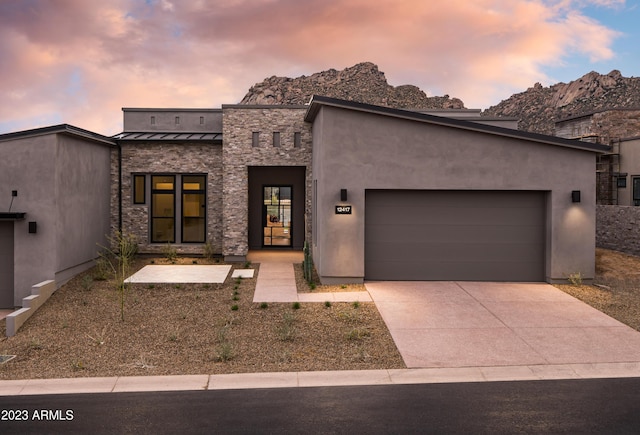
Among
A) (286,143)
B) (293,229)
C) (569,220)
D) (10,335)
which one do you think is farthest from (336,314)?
(293,229)

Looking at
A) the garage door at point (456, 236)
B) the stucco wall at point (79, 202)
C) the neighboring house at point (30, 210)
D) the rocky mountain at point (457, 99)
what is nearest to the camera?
the neighboring house at point (30, 210)

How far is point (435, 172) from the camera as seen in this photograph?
14.5 m

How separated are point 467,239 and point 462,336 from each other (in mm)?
5728

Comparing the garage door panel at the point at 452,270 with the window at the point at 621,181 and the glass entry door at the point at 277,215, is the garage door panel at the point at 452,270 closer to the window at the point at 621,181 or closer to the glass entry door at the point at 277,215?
the glass entry door at the point at 277,215

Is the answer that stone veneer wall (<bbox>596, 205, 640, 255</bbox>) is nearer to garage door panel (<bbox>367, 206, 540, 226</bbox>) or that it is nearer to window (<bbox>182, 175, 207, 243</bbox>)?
garage door panel (<bbox>367, 206, 540, 226</bbox>)

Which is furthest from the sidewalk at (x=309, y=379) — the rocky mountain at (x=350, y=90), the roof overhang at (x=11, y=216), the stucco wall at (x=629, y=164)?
the rocky mountain at (x=350, y=90)

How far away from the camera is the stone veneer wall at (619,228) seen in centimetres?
1891

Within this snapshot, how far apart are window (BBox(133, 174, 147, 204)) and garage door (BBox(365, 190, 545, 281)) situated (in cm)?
1004

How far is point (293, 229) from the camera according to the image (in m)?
22.5

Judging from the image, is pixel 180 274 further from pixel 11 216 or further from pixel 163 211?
pixel 11 216

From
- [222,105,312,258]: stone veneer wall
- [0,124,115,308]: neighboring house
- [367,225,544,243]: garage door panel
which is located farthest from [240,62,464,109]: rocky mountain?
[0,124,115,308]: neighboring house

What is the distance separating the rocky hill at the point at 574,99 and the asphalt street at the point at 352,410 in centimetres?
5921

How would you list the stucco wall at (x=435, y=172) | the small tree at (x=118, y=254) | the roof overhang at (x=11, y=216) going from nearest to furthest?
the roof overhang at (x=11, y=216), the stucco wall at (x=435, y=172), the small tree at (x=118, y=254)

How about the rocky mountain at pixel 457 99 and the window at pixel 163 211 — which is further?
the rocky mountain at pixel 457 99
